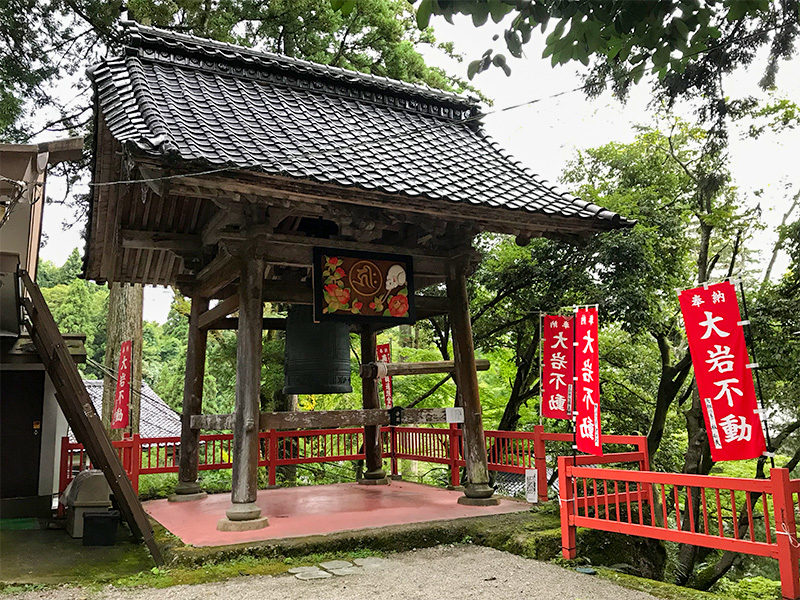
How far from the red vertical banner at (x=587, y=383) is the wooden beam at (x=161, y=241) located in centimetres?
493

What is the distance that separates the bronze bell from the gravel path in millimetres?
2860

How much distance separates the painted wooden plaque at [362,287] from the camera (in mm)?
7043

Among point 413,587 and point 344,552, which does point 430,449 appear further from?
point 413,587

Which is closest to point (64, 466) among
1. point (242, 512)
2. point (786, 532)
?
point (242, 512)

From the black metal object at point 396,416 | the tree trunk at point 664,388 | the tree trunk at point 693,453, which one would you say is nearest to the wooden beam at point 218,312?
the black metal object at point 396,416

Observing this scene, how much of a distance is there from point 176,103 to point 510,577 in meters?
5.92

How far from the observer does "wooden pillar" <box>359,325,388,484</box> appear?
1016 centimetres

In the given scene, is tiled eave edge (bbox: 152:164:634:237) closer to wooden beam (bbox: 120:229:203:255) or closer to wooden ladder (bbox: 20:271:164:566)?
wooden beam (bbox: 120:229:203:255)

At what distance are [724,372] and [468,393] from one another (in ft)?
10.7

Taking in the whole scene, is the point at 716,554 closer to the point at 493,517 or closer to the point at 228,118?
the point at 493,517

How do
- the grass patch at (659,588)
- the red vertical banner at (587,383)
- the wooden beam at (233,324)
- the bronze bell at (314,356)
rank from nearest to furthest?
the grass patch at (659,588) < the red vertical banner at (587,383) < the bronze bell at (314,356) < the wooden beam at (233,324)

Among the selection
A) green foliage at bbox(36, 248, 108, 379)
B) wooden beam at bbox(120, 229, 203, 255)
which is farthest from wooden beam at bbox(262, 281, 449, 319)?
green foliage at bbox(36, 248, 108, 379)

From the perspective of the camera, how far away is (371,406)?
1009cm

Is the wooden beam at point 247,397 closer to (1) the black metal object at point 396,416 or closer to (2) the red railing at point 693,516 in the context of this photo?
(1) the black metal object at point 396,416
